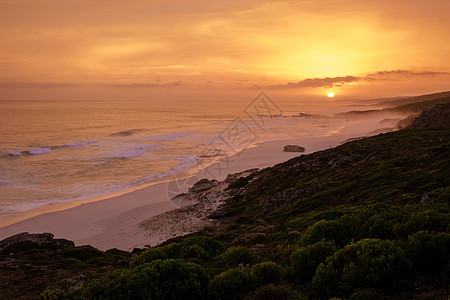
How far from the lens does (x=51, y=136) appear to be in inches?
2886

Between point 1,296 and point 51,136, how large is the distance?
242 ft

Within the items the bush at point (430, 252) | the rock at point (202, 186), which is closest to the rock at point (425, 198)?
the bush at point (430, 252)

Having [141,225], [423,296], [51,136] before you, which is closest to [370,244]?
[423,296]

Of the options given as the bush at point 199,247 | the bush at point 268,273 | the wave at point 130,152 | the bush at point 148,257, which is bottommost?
the bush at point 199,247

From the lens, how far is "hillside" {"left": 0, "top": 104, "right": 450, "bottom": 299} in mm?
6668

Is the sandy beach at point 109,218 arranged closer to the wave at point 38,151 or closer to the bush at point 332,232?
the bush at point 332,232

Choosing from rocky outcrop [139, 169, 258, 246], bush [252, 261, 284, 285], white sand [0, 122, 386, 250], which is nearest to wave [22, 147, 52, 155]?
white sand [0, 122, 386, 250]

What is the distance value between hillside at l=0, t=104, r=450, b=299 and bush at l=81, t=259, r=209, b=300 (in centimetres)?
2

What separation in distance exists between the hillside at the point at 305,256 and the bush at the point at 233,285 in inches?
1.0

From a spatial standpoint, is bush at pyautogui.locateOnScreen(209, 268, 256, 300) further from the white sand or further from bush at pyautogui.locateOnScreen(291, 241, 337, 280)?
the white sand

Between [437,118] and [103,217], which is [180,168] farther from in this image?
[437,118]

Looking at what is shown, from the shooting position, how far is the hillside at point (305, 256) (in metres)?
6.67

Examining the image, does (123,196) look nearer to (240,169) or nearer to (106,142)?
(240,169)

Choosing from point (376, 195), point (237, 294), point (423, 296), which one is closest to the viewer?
point (423, 296)
